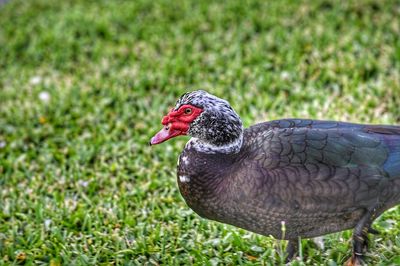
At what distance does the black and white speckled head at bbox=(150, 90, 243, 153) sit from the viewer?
357 cm

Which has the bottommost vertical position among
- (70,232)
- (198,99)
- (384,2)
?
(70,232)

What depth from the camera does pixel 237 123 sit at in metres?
3.62

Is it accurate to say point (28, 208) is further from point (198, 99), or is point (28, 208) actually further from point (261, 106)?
point (261, 106)

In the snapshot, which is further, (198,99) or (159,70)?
(159,70)

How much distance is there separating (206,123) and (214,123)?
0.14 feet

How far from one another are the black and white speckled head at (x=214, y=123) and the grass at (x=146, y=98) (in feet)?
2.22

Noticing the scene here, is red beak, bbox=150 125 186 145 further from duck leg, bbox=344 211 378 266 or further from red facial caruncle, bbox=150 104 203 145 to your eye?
duck leg, bbox=344 211 378 266

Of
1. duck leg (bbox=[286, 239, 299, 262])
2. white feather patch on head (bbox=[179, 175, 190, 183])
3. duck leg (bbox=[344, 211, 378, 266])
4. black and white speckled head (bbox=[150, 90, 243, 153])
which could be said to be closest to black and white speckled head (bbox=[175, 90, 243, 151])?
black and white speckled head (bbox=[150, 90, 243, 153])

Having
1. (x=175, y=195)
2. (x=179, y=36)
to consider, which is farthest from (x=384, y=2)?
(x=175, y=195)

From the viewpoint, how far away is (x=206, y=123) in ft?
Result: 11.7

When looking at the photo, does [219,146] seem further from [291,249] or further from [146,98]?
[146,98]

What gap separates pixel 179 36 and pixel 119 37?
2.11ft

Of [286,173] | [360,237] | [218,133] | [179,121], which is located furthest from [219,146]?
[360,237]

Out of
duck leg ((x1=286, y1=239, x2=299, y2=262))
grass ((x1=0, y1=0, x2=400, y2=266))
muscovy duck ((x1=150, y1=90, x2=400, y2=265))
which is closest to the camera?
muscovy duck ((x1=150, y1=90, x2=400, y2=265))
